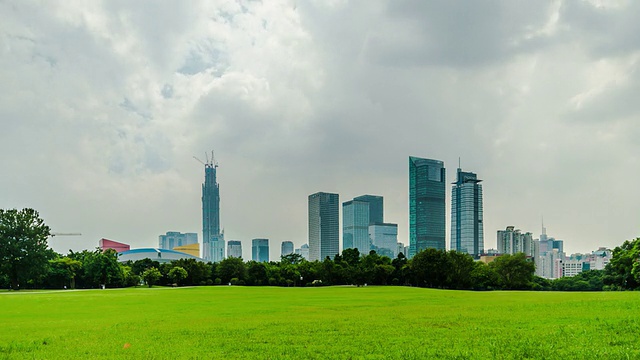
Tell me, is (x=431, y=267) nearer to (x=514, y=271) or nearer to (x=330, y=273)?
(x=514, y=271)

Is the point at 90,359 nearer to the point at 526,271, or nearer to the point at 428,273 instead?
the point at 428,273

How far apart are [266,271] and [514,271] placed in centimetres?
4151

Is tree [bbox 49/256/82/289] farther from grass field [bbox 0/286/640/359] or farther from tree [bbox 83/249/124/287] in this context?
grass field [bbox 0/286/640/359]

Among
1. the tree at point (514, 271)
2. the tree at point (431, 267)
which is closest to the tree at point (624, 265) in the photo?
the tree at point (514, 271)

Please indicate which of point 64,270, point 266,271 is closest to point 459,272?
point 266,271

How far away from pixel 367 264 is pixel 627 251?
127ft

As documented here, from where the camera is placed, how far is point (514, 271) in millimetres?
83125

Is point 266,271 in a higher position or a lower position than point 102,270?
lower

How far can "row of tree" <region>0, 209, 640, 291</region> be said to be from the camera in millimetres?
67875

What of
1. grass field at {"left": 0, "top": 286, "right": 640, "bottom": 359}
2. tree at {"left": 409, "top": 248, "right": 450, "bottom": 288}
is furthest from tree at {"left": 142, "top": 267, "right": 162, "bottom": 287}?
grass field at {"left": 0, "top": 286, "right": 640, "bottom": 359}

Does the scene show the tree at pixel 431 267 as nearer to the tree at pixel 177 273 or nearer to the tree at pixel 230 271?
the tree at pixel 230 271

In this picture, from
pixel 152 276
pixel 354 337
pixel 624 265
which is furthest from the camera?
pixel 152 276

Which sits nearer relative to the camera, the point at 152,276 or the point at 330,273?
the point at 152,276

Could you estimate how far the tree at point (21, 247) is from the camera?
6656 cm
